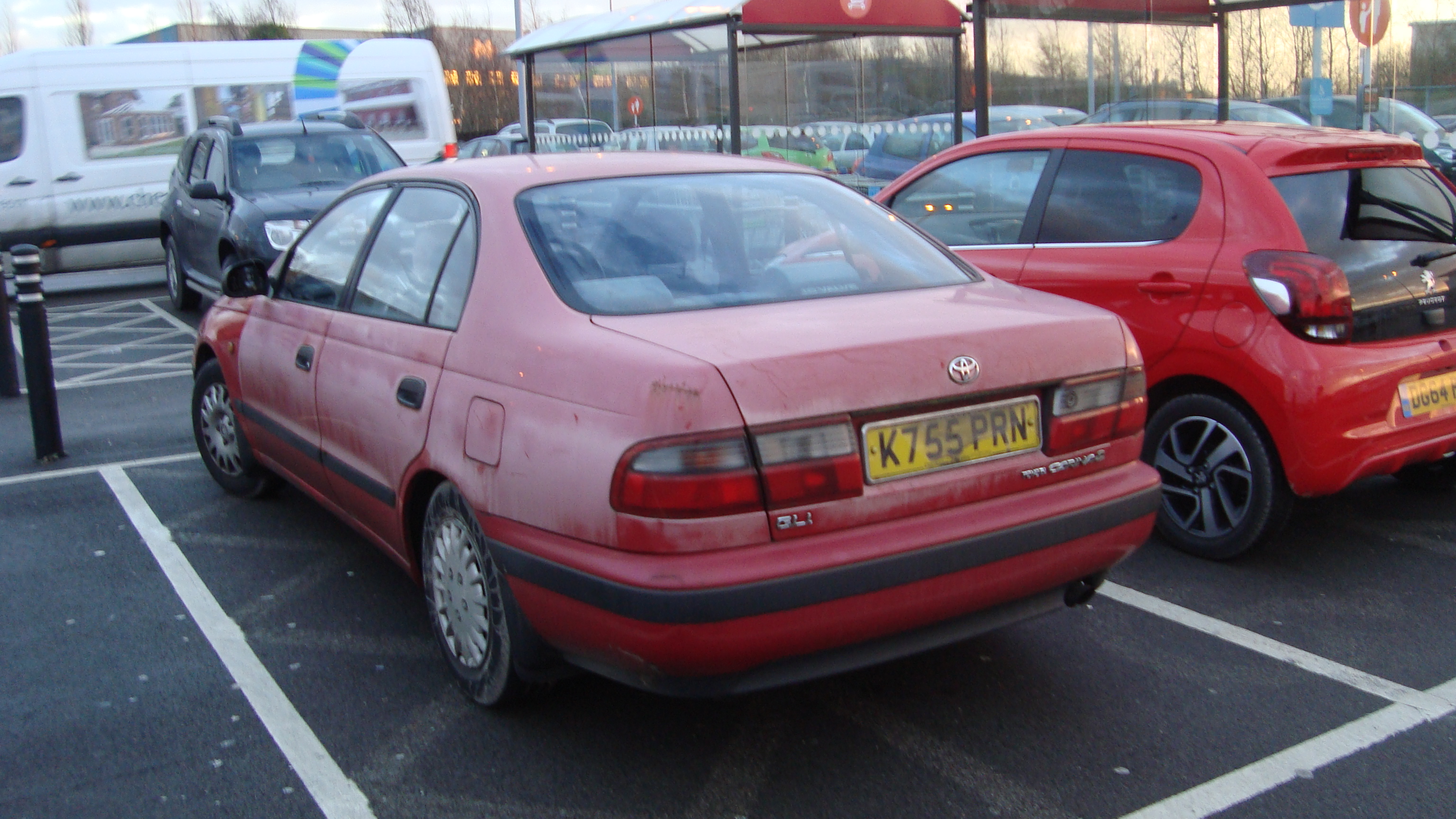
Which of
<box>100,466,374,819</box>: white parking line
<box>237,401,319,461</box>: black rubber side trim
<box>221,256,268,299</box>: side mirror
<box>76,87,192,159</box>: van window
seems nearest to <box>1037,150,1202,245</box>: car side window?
<box>237,401,319,461</box>: black rubber side trim

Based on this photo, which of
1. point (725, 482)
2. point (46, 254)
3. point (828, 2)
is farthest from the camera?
point (46, 254)

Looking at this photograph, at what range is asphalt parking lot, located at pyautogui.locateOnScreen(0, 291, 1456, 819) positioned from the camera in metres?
3.02

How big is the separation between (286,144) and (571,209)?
28.0 ft

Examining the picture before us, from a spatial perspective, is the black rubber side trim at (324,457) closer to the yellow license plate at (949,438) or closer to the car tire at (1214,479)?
the yellow license plate at (949,438)

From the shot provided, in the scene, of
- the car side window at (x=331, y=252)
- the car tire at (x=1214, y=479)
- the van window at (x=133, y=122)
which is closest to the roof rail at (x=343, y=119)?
the van window at (x=133, y=122)

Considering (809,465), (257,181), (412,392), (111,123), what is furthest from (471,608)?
(111,123)

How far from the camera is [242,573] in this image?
468 centimetres

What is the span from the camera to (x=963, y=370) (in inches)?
118

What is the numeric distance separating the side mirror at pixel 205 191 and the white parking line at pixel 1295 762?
9564 millimetres

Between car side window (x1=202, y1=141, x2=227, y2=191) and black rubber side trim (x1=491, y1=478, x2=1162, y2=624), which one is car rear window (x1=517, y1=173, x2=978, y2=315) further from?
car side window (x1=202, y1=141, x2=227, y2=191)

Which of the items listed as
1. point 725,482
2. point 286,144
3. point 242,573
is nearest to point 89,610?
point 242,573

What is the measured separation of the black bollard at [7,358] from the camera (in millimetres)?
8141

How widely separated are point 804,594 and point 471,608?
1102 mm

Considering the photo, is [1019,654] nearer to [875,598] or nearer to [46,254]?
[875,598]
